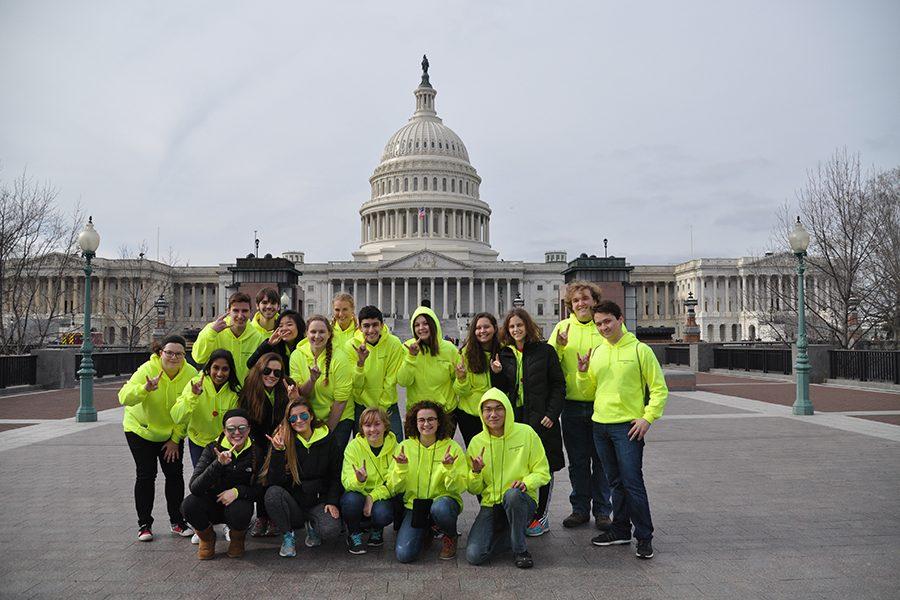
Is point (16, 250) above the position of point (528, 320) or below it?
above

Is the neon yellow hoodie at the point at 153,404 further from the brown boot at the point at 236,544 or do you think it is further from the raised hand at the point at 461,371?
the raised hand at the point at 461,371

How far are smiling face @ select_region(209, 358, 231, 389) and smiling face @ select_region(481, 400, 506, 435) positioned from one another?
2.62 m

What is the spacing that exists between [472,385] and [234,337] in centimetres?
275

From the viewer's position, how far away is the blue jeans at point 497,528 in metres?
6.15

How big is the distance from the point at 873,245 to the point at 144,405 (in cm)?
3638

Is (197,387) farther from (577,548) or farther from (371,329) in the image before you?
(577,548)

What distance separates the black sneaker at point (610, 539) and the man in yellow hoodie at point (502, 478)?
0.75 metres

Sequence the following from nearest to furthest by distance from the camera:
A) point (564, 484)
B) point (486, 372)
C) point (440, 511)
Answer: point (440, 511), point (486, 372), point (564, 484)

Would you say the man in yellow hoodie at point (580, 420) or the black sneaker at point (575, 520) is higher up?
the man in yellow hoodie at point (580, 420)

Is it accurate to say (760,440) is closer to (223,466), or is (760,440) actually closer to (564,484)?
(564,484)

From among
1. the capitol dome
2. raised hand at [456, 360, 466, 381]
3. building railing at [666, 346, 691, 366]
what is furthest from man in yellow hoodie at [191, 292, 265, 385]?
the capitol dome

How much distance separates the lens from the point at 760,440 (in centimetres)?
1286

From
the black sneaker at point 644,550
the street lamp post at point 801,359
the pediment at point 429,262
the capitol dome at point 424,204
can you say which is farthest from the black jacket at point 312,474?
the capitol dome at point 424,204

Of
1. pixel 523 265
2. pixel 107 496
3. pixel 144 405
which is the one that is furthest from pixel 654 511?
pixel 523 265
